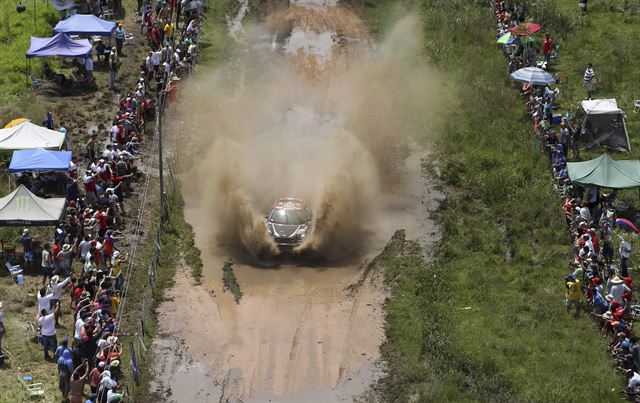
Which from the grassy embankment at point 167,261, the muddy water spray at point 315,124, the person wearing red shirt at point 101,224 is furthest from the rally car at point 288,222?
the person wearing red shirt at point 101,224

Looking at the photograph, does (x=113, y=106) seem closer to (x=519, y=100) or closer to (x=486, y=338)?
(x=519, y=100)

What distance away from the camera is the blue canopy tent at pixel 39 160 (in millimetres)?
37812

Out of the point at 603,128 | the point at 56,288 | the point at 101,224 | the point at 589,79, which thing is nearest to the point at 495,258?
the point at 603,128

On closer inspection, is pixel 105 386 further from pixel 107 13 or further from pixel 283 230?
pixel 107 13

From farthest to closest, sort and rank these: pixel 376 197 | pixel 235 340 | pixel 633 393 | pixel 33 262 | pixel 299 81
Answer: pixel 299 81
pixel 376 197
pixel 33 262
pixel 235 340
pixel 633 393

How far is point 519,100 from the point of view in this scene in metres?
48.0

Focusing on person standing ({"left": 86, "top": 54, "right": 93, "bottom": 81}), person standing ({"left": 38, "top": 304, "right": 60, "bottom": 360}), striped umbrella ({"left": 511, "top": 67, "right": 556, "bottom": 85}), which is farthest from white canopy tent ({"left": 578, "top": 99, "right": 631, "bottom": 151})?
person standing ({"left": 38, "top": 304, "right": 60, "bottom": 360})

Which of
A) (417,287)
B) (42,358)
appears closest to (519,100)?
(417,287)

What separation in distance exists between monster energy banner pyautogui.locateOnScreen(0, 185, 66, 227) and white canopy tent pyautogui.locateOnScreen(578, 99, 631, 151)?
68.8ft

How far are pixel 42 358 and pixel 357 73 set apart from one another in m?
26.5

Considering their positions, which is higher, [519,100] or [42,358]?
[519,100]

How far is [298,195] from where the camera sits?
40156 millimetres

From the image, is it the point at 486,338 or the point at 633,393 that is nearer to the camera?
the point at 633,393

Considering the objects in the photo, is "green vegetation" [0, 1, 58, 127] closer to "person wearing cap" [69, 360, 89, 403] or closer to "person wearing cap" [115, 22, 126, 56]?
Answer: "person wearing cap" [115, 22, 126, 56]
